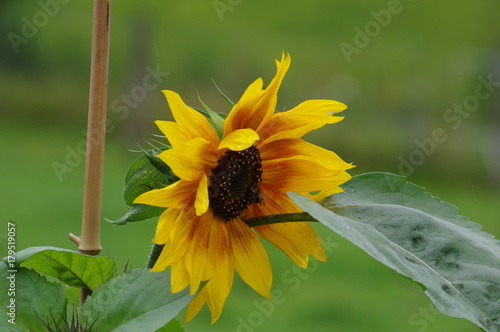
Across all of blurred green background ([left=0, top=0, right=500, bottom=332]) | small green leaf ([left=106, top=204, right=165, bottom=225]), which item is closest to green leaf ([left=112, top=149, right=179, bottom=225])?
small green leaf ([left=106, top=204, right=165, bottom=225])

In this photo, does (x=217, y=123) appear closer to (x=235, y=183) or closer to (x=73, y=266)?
(x=235, y=183)

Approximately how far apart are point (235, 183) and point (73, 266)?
132mm

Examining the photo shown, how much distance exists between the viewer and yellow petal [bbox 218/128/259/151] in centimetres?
47

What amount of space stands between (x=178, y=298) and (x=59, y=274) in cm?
11

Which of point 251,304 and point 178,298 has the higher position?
point 178,298

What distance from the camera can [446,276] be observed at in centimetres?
45

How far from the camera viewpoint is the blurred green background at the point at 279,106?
124 inches

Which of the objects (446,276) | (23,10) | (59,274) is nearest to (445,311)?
(446,276)

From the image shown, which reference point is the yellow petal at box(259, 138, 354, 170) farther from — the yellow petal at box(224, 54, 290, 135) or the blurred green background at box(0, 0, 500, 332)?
the blurred green background at box(0, 0, 500, 332)

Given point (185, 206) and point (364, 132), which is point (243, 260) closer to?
point (185, 206)

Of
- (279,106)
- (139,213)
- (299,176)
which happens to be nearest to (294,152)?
(299,176)

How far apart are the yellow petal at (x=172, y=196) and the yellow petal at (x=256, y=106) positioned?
0.05 metres

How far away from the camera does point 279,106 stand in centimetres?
448

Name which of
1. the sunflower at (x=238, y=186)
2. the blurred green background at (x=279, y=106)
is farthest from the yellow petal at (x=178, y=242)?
the blurred green background at (x=279, y=106)
